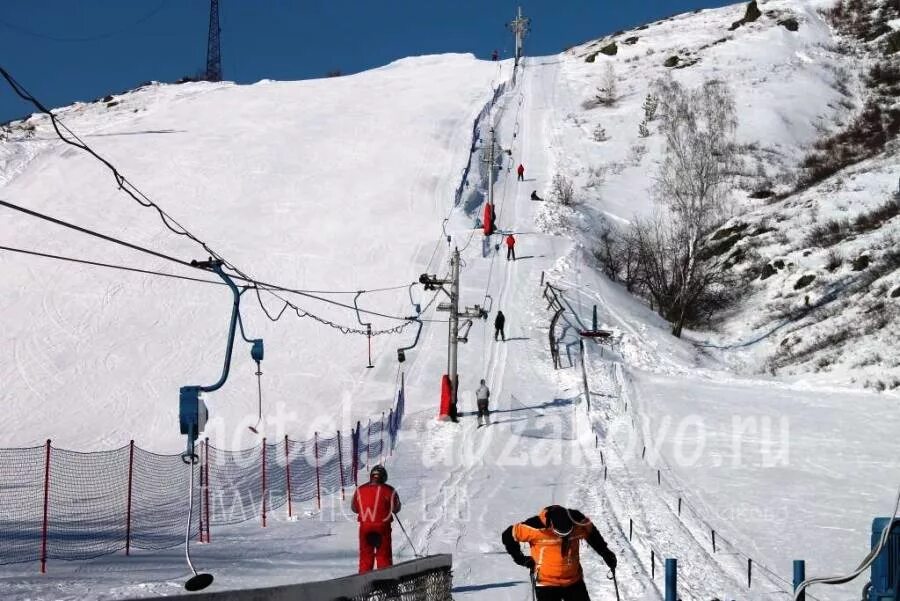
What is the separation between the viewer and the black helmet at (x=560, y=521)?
7.04 metres

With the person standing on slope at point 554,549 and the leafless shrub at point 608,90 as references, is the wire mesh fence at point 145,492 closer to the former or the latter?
the person standing on slope at point 554,549

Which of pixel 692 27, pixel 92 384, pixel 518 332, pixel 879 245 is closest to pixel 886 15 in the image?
pixel 692 27

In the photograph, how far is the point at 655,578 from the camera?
1187 cm

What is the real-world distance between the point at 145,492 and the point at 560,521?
41.5 ft

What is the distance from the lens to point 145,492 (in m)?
17.7

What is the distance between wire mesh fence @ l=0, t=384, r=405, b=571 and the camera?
13781 millimetres

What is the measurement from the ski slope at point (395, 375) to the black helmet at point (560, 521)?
13.3ft

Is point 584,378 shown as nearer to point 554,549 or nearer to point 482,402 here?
point 482,402

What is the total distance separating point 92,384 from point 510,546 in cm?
2295

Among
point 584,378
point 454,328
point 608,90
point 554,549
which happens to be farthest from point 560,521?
point 608,90

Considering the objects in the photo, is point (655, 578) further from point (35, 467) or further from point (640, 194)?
point (640, 194)

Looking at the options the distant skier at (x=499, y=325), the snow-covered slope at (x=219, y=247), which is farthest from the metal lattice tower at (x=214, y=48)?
the distant skier at (x=499, y=325)

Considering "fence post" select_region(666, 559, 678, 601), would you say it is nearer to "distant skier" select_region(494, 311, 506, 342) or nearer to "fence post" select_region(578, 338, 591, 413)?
"fence post" select_region(578, 338, 591, 413)

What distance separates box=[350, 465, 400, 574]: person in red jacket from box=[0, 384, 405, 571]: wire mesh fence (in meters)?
3.38
